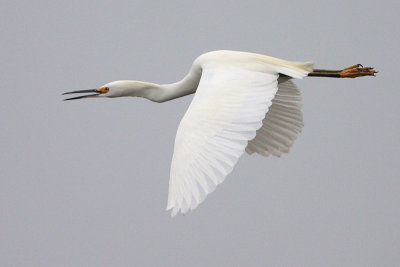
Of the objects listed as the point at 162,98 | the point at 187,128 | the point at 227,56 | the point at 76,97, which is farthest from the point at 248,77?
Answer: the point at 76,97

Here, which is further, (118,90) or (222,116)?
(118,90)

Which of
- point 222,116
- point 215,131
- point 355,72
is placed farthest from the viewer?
point 355,72

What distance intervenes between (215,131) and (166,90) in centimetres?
150

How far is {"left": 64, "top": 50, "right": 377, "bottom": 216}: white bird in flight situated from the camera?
181 inches

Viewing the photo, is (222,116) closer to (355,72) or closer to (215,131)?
(215,131)

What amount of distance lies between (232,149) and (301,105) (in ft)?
5.13

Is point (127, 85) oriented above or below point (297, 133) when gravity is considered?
above

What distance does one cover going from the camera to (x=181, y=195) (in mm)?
4555

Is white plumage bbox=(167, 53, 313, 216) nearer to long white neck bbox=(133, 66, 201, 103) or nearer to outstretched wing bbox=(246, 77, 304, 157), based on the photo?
outstretched wing bbox=(246, 77, 304, 157)

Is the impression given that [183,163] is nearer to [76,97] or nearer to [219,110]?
[219,110]

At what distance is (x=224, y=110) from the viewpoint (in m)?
4.98

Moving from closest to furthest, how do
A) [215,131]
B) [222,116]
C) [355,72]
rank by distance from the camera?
[215,131], [222,116], [355,72]

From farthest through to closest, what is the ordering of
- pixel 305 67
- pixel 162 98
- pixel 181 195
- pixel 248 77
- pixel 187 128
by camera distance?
pixel 162 98 < pixel 305 67 < pixel 248 77 < pixel 187 128 < pixel 181 195

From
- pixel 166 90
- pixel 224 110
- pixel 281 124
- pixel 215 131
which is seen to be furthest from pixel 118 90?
pixel 215 131
